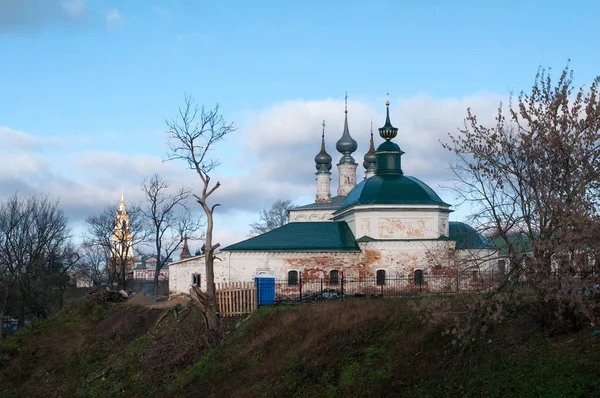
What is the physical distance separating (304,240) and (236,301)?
12.0m

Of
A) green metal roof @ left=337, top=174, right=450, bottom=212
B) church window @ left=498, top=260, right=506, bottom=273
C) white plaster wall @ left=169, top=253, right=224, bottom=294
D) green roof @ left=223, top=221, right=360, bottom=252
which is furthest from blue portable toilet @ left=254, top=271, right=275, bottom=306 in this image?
church window @ left=498, top=260, right=506, bottom=273

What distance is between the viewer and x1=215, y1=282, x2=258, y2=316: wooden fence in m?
24.0

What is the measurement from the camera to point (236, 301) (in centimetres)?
2411

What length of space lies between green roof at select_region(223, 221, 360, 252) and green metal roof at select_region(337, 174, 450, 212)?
5.81ft

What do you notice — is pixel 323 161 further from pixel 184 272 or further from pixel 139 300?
pixel 139 300

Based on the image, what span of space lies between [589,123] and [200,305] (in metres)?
13.2

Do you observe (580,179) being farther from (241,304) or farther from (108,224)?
(108,224)

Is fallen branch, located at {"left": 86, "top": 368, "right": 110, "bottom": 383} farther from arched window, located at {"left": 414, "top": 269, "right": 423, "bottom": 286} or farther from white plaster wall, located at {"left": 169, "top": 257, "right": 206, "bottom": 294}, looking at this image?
arched window, located at {"left": 414, "top": 269, "right": 423, "bottom": 286}

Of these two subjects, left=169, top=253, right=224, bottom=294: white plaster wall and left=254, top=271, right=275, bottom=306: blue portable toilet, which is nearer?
left=254, top=271, right=275, bottom=306: blue portable toilet

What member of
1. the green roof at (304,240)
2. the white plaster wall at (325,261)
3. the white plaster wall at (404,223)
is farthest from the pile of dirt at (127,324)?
the white plaster wall at (404,223)

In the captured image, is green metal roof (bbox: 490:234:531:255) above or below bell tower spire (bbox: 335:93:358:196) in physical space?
below

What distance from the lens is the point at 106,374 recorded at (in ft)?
72.5

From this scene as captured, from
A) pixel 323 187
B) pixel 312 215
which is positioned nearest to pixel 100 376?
pixel 312 215

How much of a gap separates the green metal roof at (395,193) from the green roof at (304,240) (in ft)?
5.81
